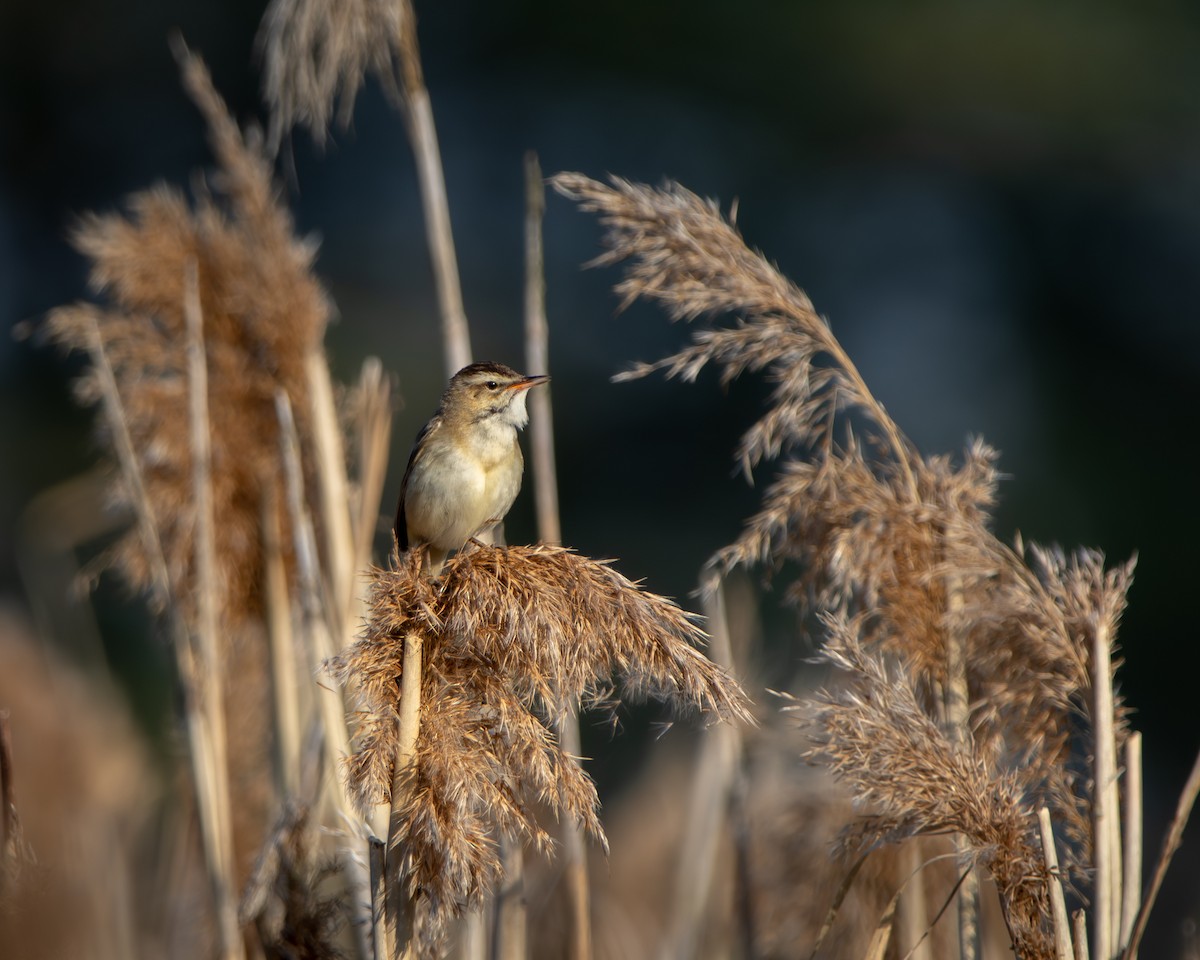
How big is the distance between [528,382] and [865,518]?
0.87 metres

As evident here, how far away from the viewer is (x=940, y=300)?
11.4m

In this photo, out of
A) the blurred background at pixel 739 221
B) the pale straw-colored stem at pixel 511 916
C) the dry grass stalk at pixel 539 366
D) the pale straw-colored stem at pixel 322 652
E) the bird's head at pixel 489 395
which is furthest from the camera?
the blurred background at pixel 739 221

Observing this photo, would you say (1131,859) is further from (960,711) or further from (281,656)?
(281,656)

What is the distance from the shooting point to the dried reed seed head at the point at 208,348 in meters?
2.86

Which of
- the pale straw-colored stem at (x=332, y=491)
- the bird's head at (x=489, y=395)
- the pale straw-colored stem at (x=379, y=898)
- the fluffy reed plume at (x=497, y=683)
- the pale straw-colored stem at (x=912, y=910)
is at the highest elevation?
the bird's head at (x=489, y=395)

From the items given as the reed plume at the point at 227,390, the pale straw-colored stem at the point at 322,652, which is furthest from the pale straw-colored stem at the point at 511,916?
the reed plume at the point at 227,390

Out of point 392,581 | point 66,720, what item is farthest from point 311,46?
point 66,720

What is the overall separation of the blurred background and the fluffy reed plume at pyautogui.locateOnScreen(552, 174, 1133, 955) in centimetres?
681

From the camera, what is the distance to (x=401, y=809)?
1.69 metres

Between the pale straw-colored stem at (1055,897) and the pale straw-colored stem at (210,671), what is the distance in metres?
1.41

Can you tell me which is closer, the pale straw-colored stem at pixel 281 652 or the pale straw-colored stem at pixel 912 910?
the pale straw-colored stem at pixel 912 910

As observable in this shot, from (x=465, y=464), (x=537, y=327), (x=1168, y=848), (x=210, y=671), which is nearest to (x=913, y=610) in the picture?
(x=1168, y=848)

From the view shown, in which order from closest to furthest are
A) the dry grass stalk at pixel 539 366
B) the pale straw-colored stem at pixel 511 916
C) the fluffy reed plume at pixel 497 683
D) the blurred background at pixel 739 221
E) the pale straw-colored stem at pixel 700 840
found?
the fluffy reed plume at pixel 497 683
the pale straw-colored stem at pixel 511 916
the dry grass stalk at pixel 539 366
the pale straw-colored stem at pixel 700 840
the blurred background at pixel 739 221

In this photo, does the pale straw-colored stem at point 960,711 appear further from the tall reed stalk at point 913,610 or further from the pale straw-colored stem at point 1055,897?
the pale straw-colored stem at point 1055,897
